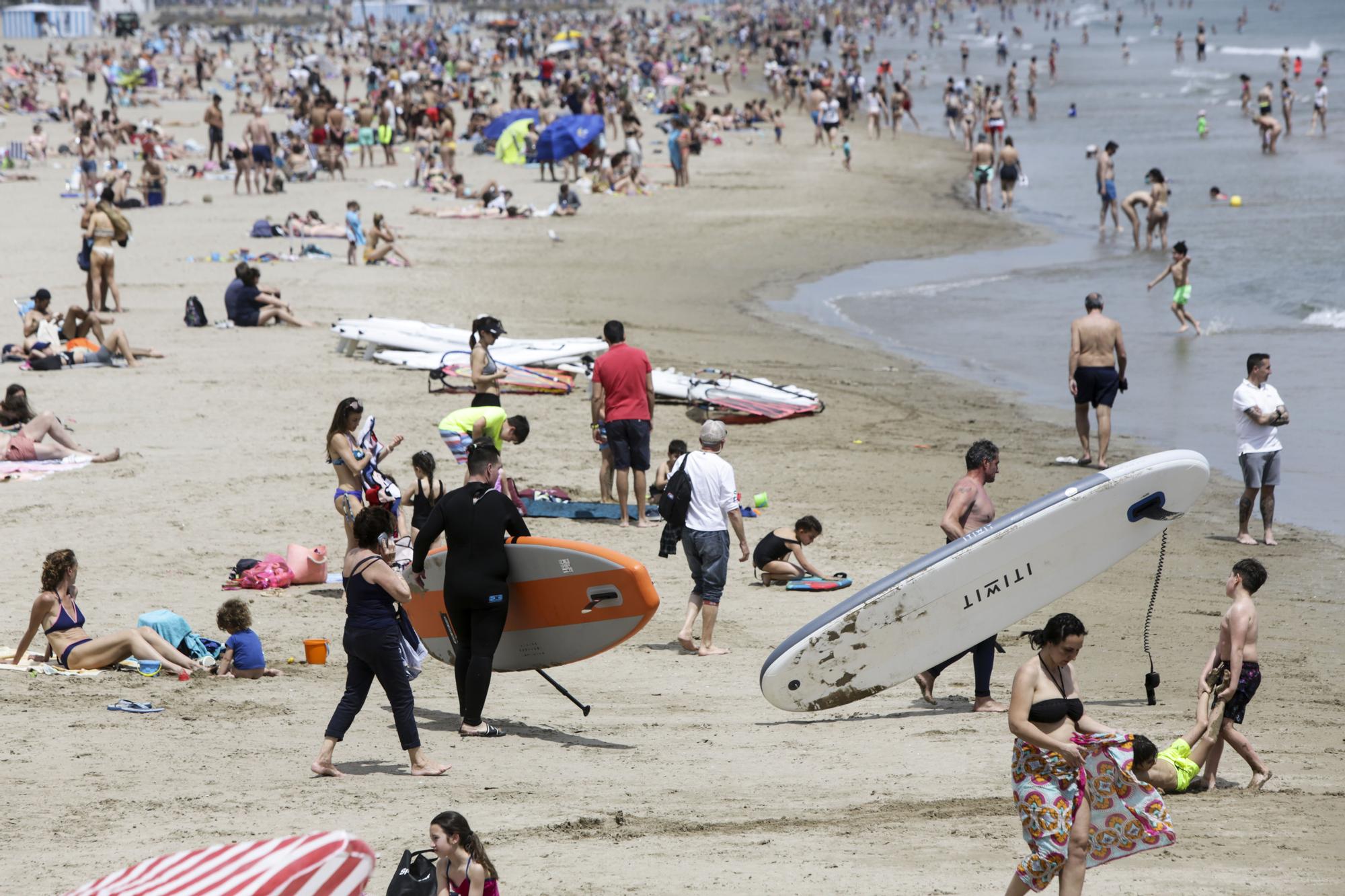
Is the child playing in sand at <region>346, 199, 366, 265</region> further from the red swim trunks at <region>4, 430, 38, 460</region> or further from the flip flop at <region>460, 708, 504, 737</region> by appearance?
the flip flop at <region>460, 708, 504, 737</region>

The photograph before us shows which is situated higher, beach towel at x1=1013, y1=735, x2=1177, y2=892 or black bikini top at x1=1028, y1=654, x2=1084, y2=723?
black bikini top at x1=1028, y1=654, x2=1084, y2=723

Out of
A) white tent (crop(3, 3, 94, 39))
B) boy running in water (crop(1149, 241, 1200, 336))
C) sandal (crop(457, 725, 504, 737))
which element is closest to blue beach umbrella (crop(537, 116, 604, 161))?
boy running in water (crop(1149, 241, 1200, 336))

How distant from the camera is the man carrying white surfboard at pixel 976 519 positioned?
7.76 metres

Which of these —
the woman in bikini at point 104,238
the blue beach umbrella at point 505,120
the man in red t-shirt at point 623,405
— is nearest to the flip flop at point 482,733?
the man in red t-shirt at point 623,405

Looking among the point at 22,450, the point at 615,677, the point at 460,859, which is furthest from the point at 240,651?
the point at 22,450

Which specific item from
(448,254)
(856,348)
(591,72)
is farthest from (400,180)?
(591,72)

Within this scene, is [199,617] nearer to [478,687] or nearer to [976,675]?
[478,687]

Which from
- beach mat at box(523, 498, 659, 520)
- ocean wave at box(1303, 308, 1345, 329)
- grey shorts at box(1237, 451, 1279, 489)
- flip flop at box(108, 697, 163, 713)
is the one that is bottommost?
flip flop at box(108, 697, 163, 713)

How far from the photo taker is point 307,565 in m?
9.94

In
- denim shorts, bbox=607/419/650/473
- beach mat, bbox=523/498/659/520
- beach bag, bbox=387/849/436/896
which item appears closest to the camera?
beach bag, bbox=387/849/436/896

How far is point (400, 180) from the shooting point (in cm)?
3136

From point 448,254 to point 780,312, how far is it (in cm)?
570

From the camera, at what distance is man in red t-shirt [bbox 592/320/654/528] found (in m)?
10.9

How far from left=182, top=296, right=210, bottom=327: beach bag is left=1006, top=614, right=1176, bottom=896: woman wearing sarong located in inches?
567
